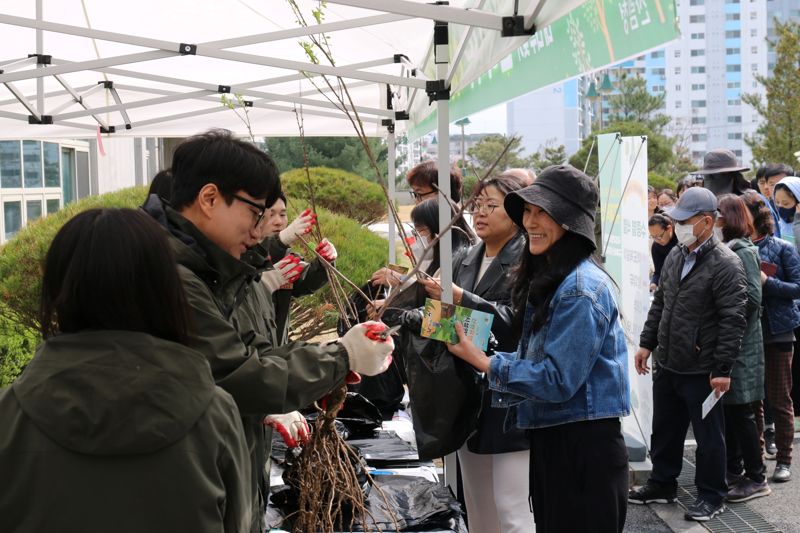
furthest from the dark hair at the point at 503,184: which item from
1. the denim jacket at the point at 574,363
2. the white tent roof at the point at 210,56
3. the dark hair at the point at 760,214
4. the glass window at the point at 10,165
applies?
the glass window at the point at 10,165

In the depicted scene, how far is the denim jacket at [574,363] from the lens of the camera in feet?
8.60

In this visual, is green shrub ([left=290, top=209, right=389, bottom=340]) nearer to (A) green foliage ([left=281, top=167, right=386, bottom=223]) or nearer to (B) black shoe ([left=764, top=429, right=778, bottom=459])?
(B) black shoe ([left=764, top=429, right=778, bottom=459])

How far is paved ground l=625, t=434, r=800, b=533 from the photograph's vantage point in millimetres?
4820

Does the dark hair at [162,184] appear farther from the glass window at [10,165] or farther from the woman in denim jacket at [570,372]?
the glass window at [10,165]

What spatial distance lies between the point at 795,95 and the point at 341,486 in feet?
76.7

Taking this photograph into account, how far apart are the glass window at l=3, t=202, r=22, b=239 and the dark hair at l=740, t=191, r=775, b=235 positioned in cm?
1001

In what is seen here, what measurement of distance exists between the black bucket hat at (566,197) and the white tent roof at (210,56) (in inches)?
16.3

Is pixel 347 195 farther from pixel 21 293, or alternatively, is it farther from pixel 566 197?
pixel 566 197

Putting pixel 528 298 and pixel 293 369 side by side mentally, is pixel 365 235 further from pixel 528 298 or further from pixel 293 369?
pixel 293 369

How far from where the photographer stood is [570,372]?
2.61 metres

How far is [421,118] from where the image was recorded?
5035mm

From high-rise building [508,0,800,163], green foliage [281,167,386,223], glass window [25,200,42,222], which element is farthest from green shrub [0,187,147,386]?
high-rise building [508,0,800,163]

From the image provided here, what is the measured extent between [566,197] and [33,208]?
41.1 ft

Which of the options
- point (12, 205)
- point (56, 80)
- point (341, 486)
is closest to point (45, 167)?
point (12, 205)
